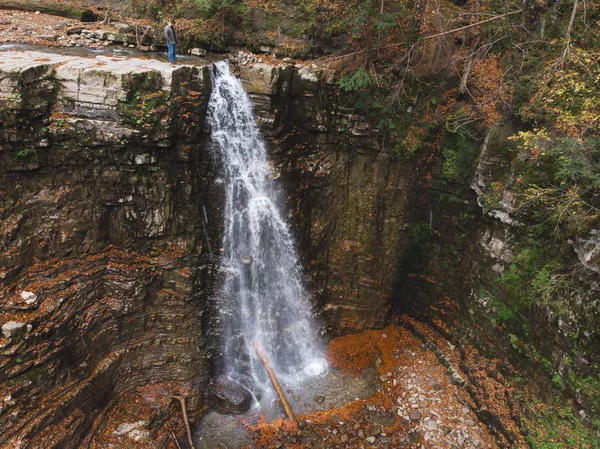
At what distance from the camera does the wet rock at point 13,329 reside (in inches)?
330

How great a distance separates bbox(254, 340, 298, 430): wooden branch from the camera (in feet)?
35.3

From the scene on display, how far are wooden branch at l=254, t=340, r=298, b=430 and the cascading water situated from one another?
0.70 ft

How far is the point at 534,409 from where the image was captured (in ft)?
32.3

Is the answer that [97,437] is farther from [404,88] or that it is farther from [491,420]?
[404,88]

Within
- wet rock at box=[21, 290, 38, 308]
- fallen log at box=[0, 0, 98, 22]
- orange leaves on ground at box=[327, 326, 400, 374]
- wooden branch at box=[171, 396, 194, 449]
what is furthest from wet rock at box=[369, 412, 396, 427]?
fallen log at box=[0, 0, 98, 22]

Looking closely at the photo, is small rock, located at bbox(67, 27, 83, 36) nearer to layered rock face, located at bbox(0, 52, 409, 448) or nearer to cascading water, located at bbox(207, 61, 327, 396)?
layered rock face, located at bbox(0, 52, 409, 448)

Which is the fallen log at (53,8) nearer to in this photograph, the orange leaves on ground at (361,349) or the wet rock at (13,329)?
the wet rock at (13,329)

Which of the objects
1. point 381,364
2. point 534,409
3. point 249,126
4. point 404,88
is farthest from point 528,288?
point 249,126

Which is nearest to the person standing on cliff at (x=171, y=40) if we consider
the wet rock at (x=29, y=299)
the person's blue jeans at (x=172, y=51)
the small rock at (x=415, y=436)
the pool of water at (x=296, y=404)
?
the person's blue jeans at (x=172, y=51)

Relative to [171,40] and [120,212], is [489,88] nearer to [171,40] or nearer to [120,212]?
[171,40]

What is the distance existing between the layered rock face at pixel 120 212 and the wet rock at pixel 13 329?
0.23 ft

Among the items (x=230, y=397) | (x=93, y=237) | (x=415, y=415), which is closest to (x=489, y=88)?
(x=415, y=415)

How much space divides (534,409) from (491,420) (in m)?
1.27

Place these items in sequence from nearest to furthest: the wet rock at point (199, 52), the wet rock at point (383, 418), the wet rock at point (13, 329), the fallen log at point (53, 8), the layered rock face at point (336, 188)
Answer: the wet rock at point (13, 329) → the wet rock at point (383, 418) → the layered rock face at point (336, 188) → the wet rock at point (199, 52) → the fallen log at point (53, 8)
